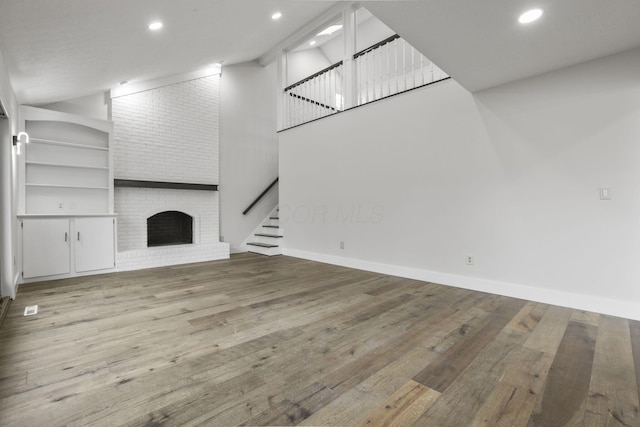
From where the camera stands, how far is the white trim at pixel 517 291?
8.71ft

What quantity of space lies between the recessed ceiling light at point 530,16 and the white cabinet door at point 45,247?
17.8 feet

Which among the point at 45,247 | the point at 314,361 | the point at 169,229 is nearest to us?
the point at 314,361

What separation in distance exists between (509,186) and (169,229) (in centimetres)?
580

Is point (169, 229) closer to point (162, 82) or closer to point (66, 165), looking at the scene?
point (66, 165)

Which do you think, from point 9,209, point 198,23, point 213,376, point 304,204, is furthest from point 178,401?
point 304,204

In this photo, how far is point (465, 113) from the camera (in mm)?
3539

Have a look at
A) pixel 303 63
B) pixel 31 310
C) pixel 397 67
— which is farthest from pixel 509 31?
pixel 303 63

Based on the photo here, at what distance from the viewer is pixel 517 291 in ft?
10.5

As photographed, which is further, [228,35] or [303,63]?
[303,63]

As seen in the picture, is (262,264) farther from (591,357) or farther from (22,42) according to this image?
(591,357)

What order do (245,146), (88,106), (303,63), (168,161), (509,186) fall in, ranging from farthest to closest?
(303,63) < (245,146) < (168,161) < (88,106) < (509,186)

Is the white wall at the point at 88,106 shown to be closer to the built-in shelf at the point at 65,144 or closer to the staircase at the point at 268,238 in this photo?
the built-in shelf at the point at 65,144

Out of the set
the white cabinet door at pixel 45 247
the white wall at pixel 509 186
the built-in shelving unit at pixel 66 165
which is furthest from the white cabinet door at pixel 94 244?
the white wall at pixel 509 186

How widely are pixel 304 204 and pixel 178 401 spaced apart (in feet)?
14.8
